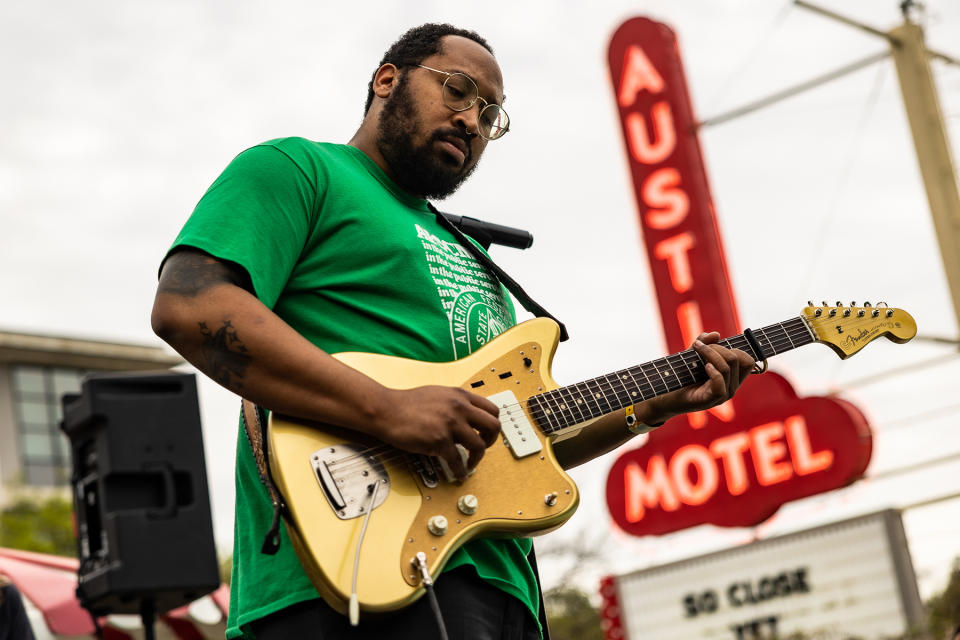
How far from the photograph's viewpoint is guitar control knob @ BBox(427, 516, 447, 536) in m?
2.22

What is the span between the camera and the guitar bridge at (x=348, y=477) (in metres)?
2.17

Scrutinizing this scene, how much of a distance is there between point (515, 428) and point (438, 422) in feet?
1.04

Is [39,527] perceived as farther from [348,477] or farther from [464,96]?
[348,477]

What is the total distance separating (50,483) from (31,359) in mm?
5055

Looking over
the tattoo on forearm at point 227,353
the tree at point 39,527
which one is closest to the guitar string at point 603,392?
the tattoo on forearm at point 227,353

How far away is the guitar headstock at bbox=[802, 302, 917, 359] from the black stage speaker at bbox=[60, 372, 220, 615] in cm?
372

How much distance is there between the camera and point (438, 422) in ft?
7.17

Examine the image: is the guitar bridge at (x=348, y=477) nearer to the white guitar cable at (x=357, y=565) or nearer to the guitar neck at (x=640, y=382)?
the white guitar cable at (x=357, y=565)

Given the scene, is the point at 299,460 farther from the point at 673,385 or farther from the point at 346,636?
the point at 673,385

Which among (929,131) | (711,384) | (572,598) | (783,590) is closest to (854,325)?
(711,384)

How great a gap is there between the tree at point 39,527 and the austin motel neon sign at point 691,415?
20.3 meters

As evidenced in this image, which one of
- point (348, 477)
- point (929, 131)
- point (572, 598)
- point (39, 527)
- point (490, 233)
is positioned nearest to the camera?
Answer: point (348, 477)

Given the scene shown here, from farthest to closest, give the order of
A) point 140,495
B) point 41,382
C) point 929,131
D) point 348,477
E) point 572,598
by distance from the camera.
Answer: point 41,382, point 572,598, point 929,131, point 140,495, point 348,477

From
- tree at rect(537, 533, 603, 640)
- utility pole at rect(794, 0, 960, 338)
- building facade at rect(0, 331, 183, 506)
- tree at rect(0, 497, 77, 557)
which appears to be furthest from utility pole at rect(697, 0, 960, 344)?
building facade at rect(0, 331, 183, 506)
